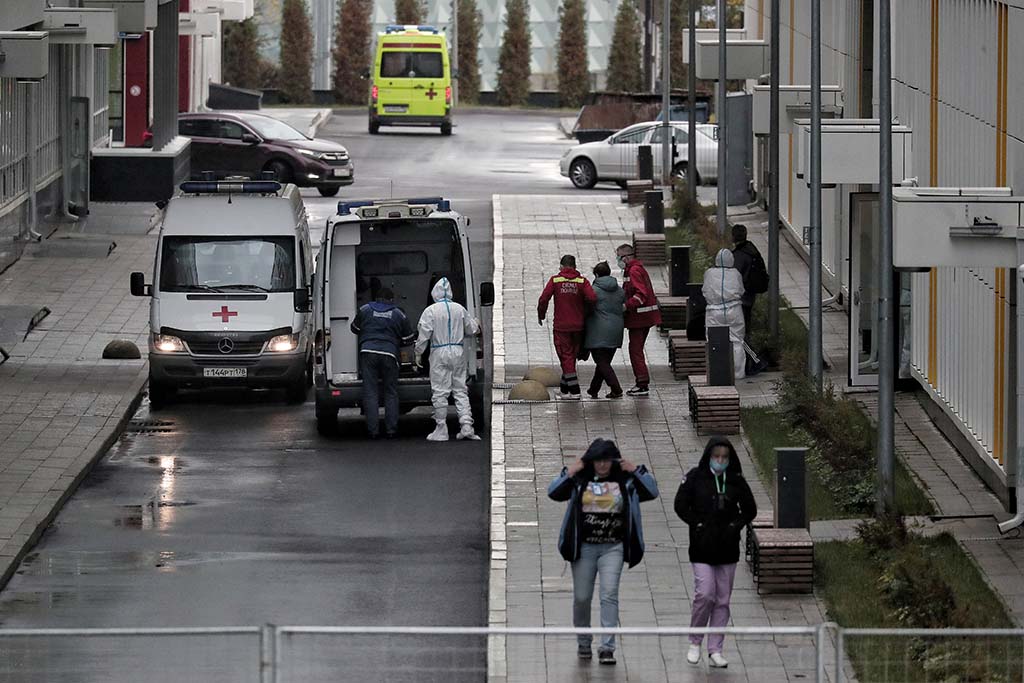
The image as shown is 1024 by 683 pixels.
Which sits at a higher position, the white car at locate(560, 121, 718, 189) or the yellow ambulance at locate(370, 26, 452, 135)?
the yellow ambulance at locate(370, 26, 452, 135)

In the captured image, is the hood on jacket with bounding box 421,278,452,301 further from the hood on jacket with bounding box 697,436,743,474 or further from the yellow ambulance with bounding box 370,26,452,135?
the yellow ambulance with bounding box 370,26,452,135

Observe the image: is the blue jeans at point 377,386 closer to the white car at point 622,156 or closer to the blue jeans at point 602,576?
the blue jeans at point 602,576

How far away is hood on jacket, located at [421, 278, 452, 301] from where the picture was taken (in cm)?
2084

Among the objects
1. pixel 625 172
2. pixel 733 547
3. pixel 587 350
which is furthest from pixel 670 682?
pixel 625 172

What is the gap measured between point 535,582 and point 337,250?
7767mm

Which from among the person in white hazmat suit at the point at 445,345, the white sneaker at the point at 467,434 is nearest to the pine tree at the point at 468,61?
the white sneaker at the point at 467,434

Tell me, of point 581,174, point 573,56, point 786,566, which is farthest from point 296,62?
point 786,566

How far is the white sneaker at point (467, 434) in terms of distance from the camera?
69.2ft

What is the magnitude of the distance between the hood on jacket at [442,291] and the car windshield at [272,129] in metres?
25.0

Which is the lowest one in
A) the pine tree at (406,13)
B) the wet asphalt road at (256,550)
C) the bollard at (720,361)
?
the wet asphalt road at (256,550)

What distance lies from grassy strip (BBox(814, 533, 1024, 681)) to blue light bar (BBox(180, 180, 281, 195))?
1073 centimetres

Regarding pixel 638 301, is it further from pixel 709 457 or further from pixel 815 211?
pixel 709 457

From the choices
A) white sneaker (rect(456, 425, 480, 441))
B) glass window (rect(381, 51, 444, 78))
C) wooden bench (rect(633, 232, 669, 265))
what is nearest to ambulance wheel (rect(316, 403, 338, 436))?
white sneaker (rect(456, 425, 480, 441))

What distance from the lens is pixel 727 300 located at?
2347cm
